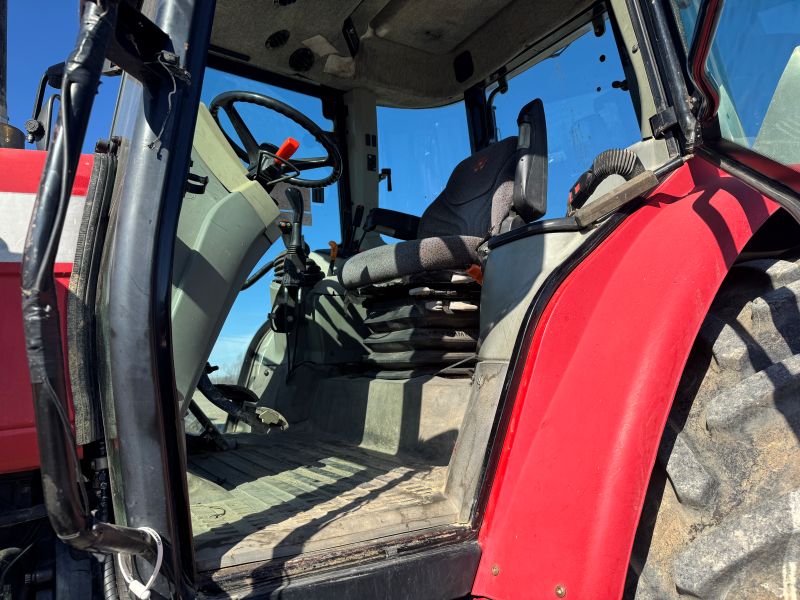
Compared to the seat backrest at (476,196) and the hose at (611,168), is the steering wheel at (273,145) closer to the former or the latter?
the seat backrest at (476,196)

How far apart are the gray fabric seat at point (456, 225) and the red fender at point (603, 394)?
0.76m

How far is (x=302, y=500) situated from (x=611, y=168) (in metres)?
1.03

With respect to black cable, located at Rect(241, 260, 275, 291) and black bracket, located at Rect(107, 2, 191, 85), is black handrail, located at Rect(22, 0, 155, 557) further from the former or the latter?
black cable, located at Rect(241, 260, 275, 291)

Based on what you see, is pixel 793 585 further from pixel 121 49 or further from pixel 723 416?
pixel 121 49

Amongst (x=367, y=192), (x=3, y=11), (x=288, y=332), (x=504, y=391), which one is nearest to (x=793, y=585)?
(x=504, y=391)

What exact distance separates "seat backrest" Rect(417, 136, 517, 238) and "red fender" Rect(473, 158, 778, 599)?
41.9 inches

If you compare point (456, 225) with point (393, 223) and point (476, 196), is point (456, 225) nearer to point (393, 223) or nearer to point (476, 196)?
point (476, 196)

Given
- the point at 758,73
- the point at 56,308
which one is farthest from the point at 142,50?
the point at 758,73

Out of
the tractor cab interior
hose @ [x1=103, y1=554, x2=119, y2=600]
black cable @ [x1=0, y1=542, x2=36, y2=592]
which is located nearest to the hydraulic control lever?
the tractor cab interior

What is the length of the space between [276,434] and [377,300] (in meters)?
0.68

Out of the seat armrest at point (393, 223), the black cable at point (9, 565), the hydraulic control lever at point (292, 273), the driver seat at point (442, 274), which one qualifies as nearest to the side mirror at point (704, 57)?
the driver seat at point (442, 274)

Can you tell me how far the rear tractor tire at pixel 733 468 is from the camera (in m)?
0.82

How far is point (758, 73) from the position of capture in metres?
1.14

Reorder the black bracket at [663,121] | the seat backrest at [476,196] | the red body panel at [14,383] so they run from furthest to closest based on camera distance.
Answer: the seat backrest at [476,196], the black bracket at [663,121], the red body panel at [14,383]
